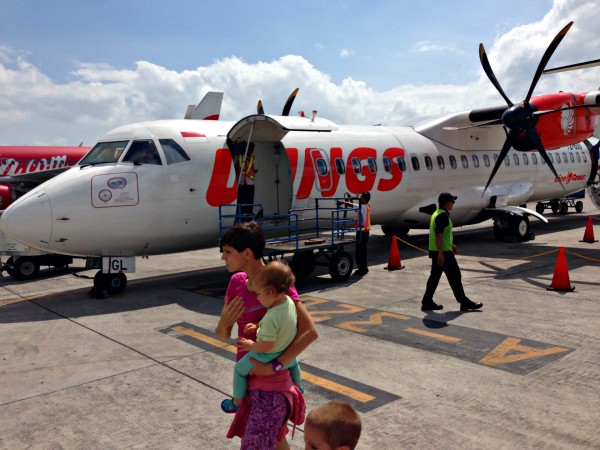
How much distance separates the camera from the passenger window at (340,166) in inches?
517

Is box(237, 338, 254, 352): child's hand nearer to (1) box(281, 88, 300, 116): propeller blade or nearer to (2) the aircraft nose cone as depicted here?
(2) the aircraft nose cone

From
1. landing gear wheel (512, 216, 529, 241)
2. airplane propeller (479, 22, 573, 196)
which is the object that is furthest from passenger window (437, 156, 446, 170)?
landing gear wheel (512, 216, 529, 241)

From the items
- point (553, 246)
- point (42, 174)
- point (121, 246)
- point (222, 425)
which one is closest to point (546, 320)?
point (222, 425)

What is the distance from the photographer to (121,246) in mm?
9992

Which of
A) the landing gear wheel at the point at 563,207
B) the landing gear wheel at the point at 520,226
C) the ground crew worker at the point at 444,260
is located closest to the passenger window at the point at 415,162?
the landing gear wheel at the point at 520,226

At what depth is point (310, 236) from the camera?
1218 cm

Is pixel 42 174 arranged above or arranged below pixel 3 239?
above

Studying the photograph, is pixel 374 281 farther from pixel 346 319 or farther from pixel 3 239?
pixel 3 239

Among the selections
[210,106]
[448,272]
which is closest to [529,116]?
[448,272]

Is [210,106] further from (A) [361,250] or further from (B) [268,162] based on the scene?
(A) [361,250]

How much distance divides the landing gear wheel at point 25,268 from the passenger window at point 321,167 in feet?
24.5

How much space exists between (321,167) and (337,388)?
25.9 feet

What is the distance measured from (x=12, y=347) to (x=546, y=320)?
770 cm

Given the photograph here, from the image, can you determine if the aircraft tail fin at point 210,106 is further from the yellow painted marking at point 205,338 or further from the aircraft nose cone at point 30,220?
the yellow painted marking at point 205,338
